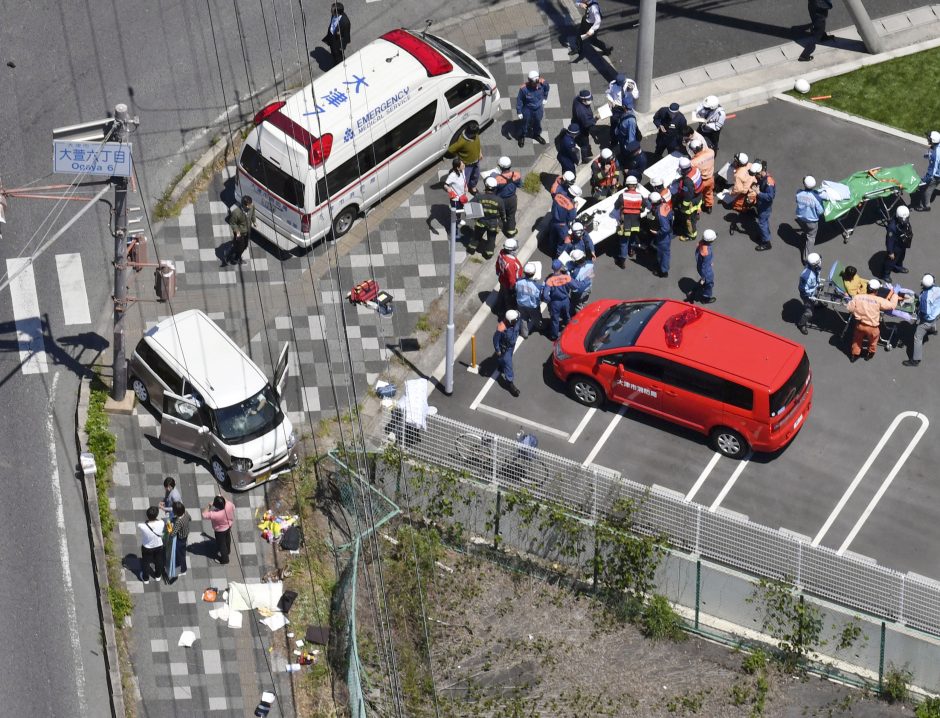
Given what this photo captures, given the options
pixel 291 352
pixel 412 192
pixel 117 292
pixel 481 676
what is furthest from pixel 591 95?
pixel 481 676

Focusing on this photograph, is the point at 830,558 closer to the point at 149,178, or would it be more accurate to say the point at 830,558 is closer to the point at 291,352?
the point at 291,352

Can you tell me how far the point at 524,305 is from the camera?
3111 cm

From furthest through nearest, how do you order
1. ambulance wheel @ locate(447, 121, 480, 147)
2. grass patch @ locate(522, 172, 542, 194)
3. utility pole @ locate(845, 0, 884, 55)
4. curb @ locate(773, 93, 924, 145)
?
utility pole @ locate(845, 0, 884, 55), curb @ locate(773, 93, 924, 145), ambulance wheel @ locate(447, 121, 480, 147), grass patch @ locate(522, 172, 542, 194)

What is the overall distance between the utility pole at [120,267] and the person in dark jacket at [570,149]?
863 cm

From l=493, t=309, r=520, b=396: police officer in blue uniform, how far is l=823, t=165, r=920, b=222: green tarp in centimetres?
653

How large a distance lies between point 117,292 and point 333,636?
676 cm

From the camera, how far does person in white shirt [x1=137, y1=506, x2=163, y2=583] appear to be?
91.3 ft

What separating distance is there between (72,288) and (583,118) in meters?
10.1

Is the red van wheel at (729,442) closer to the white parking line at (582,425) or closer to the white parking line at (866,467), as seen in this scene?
the white parking line at (866,467)

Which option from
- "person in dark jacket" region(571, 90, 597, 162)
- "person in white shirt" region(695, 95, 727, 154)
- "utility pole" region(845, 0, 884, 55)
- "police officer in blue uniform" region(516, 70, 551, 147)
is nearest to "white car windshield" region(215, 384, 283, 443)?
"police officer in blue uniform" region(516, 70, 551, 147)

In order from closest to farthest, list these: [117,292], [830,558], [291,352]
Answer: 1. [830,558]
2. [117,292]
3. [291,352]

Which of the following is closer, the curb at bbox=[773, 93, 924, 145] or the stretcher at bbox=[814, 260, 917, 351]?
the stretcher at bbox=[814, 260, 917, 351]

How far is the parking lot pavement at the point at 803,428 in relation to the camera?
29062 mm

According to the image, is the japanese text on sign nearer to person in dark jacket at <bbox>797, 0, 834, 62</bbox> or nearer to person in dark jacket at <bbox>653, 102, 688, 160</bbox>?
person in dark jacket at <bbox>653, 102, 688, 160</bbox>
